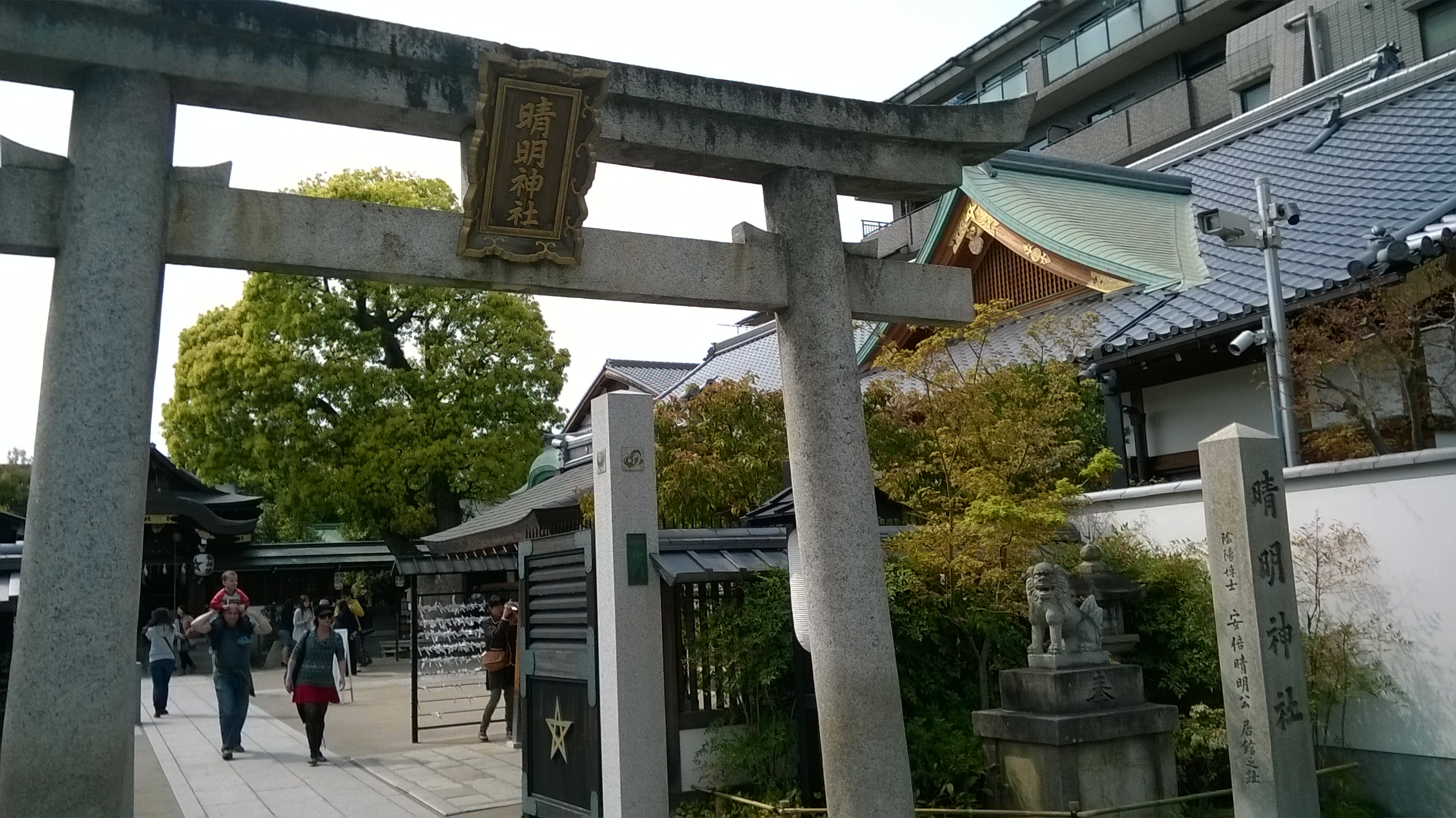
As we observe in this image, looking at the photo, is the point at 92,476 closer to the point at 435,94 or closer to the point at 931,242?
the point at 435,94

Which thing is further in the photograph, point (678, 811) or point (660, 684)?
point (678, 811)

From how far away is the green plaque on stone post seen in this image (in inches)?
328

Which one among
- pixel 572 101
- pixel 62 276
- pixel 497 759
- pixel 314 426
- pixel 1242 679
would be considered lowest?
pixel 497 759

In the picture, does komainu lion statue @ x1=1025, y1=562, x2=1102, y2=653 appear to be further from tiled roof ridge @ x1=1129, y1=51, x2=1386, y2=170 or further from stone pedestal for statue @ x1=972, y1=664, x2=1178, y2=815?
tiled roof ridge @ x1=1129, y1=51, x2=1386, y2=170

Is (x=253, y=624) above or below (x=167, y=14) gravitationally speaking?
below

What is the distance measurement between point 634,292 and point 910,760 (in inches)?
181

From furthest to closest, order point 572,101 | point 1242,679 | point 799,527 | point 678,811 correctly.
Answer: point 678,811
point 1242,679
point 799,527
point 572,101

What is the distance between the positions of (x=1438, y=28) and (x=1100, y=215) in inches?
456

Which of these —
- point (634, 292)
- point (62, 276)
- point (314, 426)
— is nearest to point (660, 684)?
point (634, 292)

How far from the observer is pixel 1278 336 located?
32.0 ft

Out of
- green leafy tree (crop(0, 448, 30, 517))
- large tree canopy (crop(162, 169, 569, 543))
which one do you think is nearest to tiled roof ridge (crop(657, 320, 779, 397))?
large tree canopy (crop(162, 169, 569, 543))

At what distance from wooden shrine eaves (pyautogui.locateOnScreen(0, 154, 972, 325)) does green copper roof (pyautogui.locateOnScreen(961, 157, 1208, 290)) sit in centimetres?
843

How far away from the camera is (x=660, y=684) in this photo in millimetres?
8273

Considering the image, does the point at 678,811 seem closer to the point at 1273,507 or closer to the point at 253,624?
the point at 1273,507
